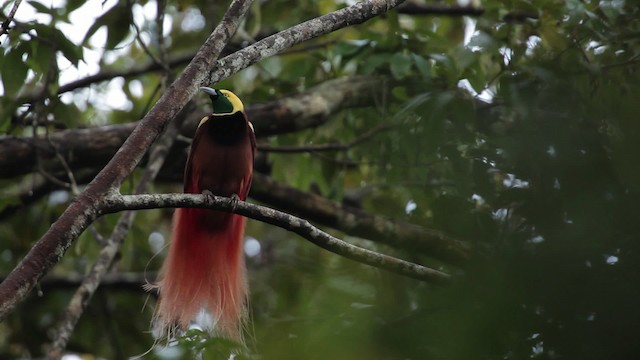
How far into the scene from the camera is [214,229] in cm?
429

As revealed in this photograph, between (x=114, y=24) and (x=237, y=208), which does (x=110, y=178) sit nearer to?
(x=237, y=208)

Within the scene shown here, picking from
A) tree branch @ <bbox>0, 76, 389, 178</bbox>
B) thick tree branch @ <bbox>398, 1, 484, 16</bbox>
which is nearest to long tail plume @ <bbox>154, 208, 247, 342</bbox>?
tree branch @ <bbox>0, 76, 389, 178</bbox>

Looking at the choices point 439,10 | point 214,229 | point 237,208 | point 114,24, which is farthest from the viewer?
point 439,10

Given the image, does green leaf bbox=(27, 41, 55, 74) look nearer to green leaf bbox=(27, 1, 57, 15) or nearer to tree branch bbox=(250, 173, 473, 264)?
green leaf bbox=(27, 1, 57, 15)

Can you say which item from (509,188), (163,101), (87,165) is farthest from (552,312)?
(87,165)

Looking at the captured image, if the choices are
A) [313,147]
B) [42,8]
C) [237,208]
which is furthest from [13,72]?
[313,147]

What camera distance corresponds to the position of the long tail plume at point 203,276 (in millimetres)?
3768

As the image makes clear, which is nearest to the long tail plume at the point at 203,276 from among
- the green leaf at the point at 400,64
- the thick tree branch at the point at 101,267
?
the thick tree branch at the point at 101,267

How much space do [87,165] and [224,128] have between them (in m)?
0.98

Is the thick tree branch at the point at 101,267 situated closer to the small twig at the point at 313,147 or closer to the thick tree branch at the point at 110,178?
the small twig at the point at 313,147

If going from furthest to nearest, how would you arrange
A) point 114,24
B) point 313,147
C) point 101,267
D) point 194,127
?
point 194,127 < point 313,147 < point 114,24 < point 101,267

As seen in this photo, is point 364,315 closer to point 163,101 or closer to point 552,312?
point 552,312

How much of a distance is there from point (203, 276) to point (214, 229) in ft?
1.12

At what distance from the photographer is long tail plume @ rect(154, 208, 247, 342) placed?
12.4ft
